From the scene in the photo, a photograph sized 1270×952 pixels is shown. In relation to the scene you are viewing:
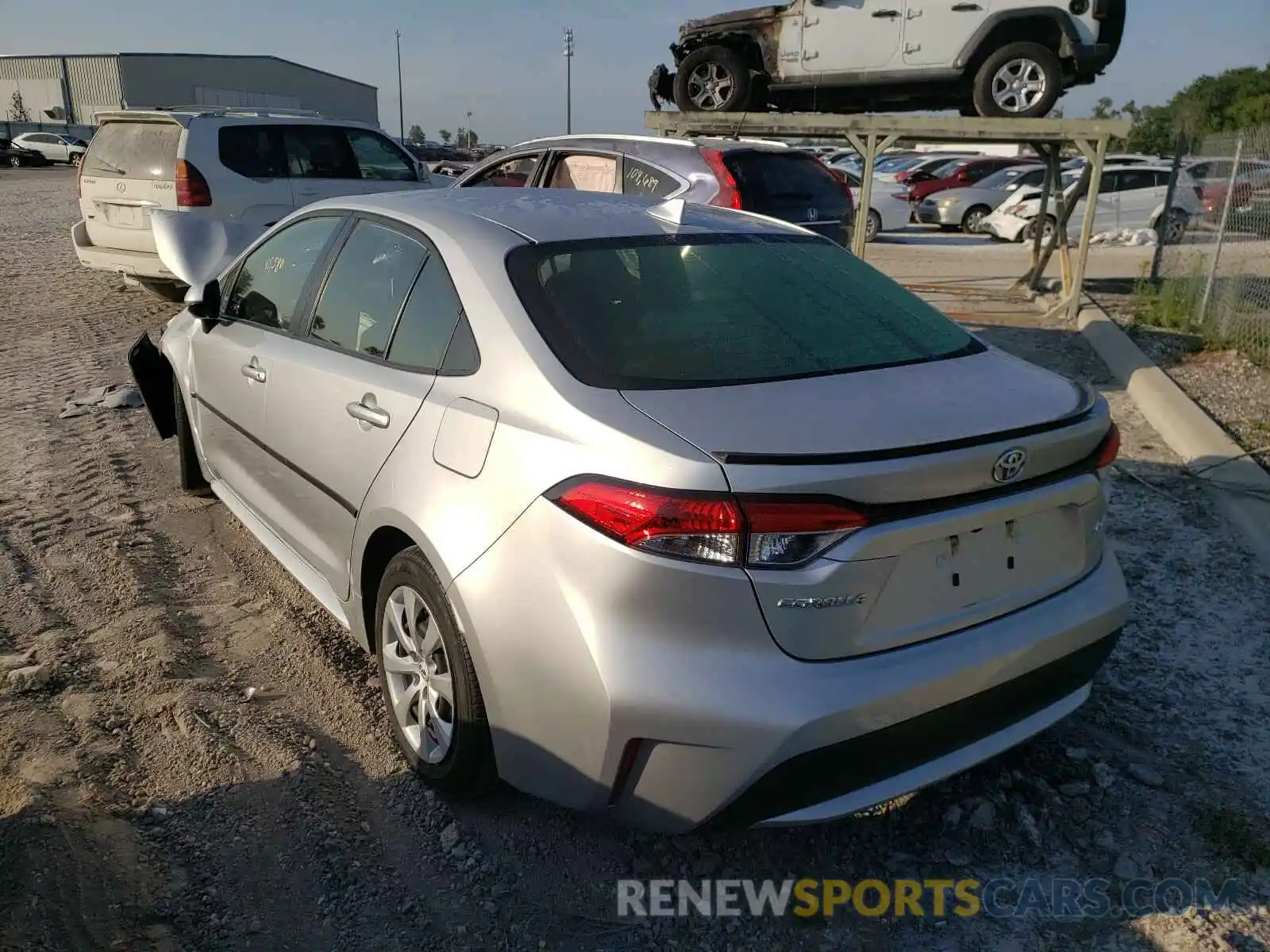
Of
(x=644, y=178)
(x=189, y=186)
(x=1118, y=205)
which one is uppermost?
(x=644, y=178)

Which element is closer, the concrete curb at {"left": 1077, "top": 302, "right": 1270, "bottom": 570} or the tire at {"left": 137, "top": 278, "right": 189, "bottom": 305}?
the concrete curb at {"left": 1077, "top": 302, "right": 1270, "bottom": 570}

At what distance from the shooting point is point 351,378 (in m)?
3.10

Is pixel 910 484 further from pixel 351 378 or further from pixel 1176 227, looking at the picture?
pixel 1176 227

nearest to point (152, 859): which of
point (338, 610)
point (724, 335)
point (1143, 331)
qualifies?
point (338, 610)

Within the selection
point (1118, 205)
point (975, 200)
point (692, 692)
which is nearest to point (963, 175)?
point (975, 200)

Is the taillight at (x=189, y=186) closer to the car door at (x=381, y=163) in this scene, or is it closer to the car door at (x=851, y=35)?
the car door at (x=381, y=163)

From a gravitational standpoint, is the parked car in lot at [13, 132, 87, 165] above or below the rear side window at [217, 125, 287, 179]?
below

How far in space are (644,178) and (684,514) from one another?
19.6 feet

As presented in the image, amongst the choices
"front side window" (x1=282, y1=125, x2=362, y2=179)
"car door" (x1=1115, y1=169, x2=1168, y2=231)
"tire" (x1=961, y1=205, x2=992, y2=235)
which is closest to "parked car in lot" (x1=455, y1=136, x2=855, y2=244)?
"front side window" (x1=282, y1=125, x2=362, y2=179)

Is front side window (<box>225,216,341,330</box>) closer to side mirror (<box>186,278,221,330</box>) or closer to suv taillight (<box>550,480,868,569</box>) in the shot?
side mirror (<box>186,278,221,330</box>)

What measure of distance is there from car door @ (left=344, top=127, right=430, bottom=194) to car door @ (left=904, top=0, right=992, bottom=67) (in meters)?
5.34

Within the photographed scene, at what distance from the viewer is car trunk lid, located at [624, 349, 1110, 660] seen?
2100 mm

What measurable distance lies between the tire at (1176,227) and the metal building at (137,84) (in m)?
60.9

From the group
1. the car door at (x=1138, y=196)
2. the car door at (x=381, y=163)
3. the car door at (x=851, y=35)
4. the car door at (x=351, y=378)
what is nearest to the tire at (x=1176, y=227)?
the car door at (x=851, y=35)
